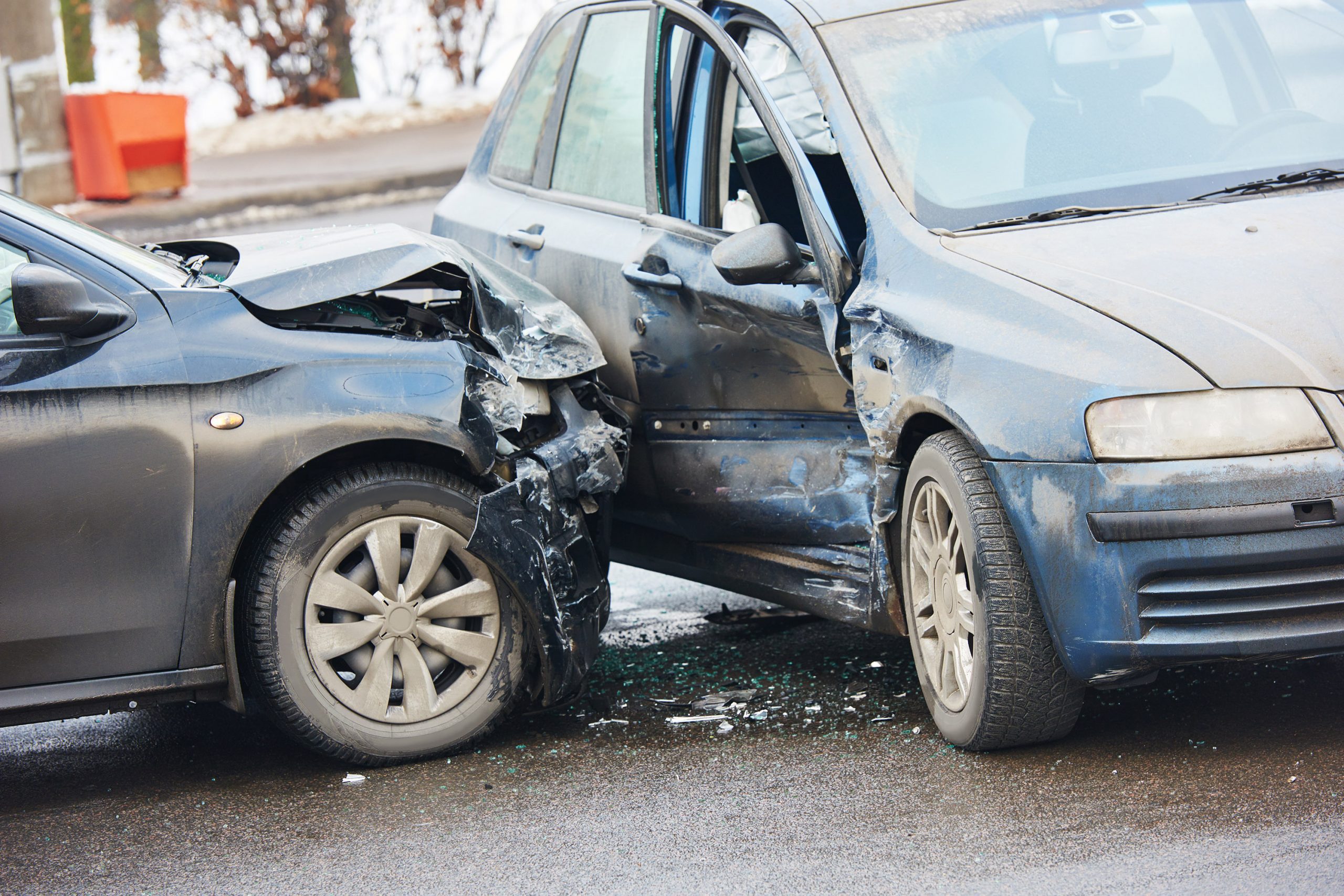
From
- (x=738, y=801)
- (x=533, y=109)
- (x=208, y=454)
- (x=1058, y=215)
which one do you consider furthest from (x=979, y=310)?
(x=533, y=109)

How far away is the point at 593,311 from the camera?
5.14 meters

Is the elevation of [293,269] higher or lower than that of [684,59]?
lower

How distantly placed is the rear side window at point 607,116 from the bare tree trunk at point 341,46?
17070mm

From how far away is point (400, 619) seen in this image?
418cm

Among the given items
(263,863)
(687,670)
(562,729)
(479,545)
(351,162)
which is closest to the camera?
Answer: (263,863)

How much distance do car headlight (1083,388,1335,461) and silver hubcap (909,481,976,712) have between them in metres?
0.57

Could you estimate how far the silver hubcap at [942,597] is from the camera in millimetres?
3812

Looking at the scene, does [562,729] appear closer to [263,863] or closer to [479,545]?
[479,545]

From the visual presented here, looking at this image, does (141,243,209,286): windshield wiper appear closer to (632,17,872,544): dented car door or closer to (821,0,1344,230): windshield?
(632,17,872,544): dented car door

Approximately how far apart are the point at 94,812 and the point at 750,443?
2.07 m

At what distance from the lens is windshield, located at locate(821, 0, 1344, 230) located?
13.5ft

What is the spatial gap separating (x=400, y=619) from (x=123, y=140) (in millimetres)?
15138

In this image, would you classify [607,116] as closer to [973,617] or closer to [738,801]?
[973,617]

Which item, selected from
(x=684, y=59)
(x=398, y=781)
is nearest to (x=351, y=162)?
(x=684, y=59)
